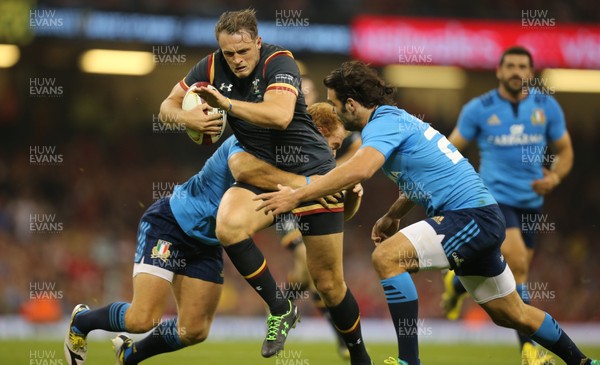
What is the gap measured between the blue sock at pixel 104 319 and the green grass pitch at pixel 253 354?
120cm

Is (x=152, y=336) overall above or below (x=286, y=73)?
below

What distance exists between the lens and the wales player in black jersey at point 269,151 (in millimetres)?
5641

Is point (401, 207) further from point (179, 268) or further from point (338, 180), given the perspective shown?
point (179, 268)

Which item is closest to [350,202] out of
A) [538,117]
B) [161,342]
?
[161,342]

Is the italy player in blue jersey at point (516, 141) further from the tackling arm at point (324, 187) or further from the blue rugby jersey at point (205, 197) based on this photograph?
the tackling arm at point (324, 187)

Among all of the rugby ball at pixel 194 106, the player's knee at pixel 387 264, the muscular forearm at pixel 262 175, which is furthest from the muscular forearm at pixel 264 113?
the player's knee at pixel 387 264

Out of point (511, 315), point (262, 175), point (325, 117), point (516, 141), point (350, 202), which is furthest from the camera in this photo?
point (516, 141)

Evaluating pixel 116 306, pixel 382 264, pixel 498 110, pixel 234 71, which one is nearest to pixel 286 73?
pixel 234 71

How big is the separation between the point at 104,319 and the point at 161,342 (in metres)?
0.44

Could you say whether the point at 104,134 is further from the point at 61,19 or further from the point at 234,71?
the point at 234,71

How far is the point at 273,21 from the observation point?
1515 centimetres

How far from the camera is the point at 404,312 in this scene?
5.38 m

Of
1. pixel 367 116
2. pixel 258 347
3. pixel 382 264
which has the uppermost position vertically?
pixel 367 116

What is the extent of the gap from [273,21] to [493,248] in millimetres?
10387
